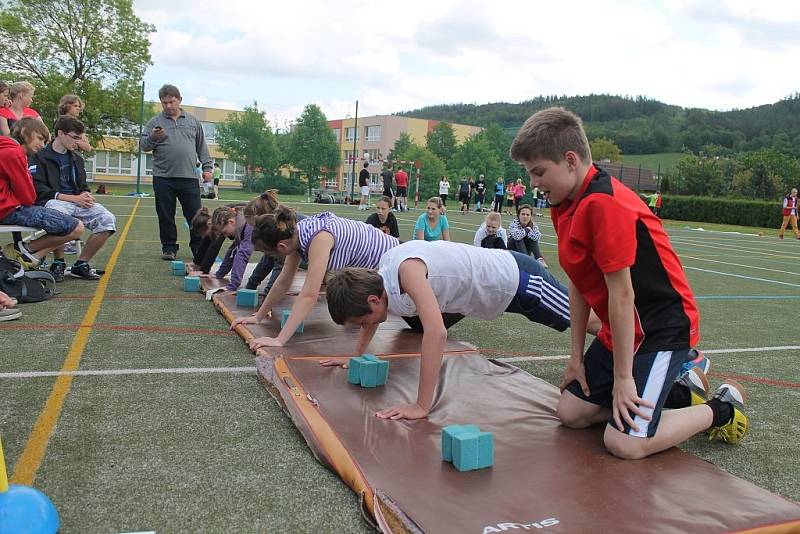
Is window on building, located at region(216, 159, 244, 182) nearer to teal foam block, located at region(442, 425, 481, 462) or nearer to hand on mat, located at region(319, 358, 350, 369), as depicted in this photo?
hand on mat, located at region(319, 358, 350, 369)

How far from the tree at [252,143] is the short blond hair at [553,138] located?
2366 inches

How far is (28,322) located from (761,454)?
16.8ft

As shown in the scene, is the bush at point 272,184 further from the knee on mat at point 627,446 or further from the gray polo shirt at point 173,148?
the knee on mat at point 627,446

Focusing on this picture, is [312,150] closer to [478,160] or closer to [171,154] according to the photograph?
[478,160]

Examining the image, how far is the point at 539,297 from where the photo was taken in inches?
165

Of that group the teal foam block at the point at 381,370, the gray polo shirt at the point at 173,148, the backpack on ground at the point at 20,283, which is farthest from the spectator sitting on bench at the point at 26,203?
the teal foam block at the point at 381,370

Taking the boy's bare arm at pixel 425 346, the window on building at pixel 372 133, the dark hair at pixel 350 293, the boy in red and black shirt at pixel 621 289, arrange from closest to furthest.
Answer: the boy in red and black shirt at pixel 621 289, the boy's bare arm at pixel 425 346, the dark hair at pixel 350 293, the window on building at pixel 372 133

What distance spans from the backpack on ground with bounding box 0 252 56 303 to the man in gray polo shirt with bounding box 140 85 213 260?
9.00 feet

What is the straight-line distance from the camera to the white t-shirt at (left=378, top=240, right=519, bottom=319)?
141 inches

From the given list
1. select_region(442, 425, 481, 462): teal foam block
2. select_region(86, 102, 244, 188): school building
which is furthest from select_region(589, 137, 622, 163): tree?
select_region(442, 425, 481, 462): teal foam block

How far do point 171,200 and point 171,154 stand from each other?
2.05 feet

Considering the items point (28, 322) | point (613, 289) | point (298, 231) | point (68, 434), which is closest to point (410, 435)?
point (613, 289)

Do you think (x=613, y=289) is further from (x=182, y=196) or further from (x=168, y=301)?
(x=182, y=196)

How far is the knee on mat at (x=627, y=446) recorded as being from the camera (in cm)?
Answer: 288
